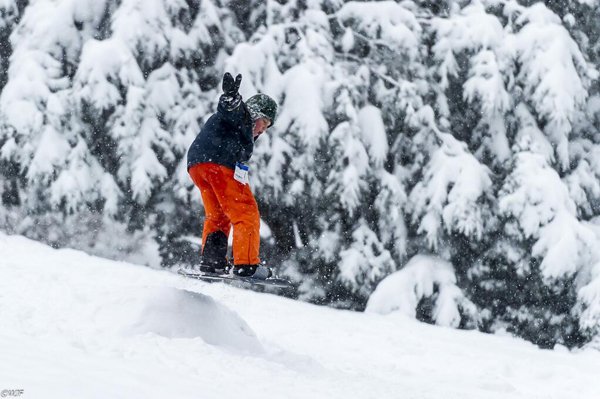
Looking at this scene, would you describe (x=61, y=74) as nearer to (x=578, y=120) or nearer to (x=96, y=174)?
(x=96, y=174)

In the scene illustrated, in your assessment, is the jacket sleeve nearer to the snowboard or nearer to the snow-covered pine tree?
the snowboard

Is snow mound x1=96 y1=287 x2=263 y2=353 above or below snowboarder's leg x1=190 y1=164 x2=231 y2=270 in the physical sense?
below

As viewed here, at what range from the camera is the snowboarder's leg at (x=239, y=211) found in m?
4.62

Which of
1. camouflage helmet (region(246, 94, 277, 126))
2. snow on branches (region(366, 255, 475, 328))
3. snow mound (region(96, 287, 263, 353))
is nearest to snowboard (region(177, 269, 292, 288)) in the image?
snow mound (region(96, 287, 263, 353))

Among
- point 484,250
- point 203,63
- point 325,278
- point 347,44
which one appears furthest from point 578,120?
point 203,63

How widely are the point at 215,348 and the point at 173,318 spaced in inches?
16.0

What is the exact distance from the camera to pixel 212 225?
505 cm

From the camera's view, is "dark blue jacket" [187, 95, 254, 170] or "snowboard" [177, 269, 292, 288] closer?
"snowboard" [177, 269, 292, 288]

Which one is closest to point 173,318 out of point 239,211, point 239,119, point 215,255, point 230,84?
point 215,255

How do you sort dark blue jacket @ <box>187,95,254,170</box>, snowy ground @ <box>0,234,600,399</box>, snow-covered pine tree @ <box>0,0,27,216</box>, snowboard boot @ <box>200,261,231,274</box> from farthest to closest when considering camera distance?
snow-covered pine tree @ <box>0,0,27,216</box> < snowboard boot @ <box>200,261,231,274</box> < dark blue jacket @ <box>187,95,254,170</box> < snowy ground @ <box>0,234,600,399</box>

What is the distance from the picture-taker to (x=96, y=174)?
7.51 metres

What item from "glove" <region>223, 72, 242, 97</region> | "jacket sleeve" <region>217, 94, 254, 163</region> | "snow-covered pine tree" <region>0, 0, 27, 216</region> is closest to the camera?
"glove" <region>223, 72, 242, 97</region>

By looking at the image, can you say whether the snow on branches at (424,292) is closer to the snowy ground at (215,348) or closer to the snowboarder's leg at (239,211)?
the snowy ground at (215,348)

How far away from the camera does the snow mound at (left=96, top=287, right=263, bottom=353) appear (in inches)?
165
